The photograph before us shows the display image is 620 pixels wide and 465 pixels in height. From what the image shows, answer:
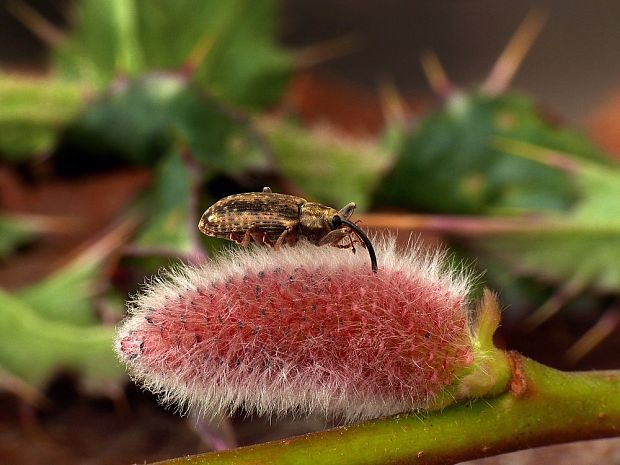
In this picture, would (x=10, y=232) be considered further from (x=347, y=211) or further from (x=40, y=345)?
(x=347, y=211)

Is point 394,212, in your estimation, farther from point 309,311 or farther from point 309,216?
point 309,311

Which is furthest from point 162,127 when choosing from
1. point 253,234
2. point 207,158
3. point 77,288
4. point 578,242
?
point 578,242

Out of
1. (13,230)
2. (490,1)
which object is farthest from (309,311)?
(490,1)

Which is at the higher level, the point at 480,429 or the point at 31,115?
the point at 31,115

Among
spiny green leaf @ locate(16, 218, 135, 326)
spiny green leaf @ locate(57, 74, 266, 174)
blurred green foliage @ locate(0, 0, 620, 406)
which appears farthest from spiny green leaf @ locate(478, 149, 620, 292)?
spiny green leaf @ locate(16, 218, 135, 326)

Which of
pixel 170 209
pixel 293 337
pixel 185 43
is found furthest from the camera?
pixel 185 43

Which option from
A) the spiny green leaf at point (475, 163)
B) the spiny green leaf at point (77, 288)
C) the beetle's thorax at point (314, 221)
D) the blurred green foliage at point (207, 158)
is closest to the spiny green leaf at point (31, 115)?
the blurred green foliage at point (207, 158)

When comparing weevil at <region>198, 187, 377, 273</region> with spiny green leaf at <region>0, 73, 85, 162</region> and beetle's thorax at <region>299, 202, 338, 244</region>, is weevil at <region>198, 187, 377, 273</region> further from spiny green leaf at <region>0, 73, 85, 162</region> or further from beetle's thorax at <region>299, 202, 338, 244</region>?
spiny green leaf at <region>0, 73, 85, 162</region>
